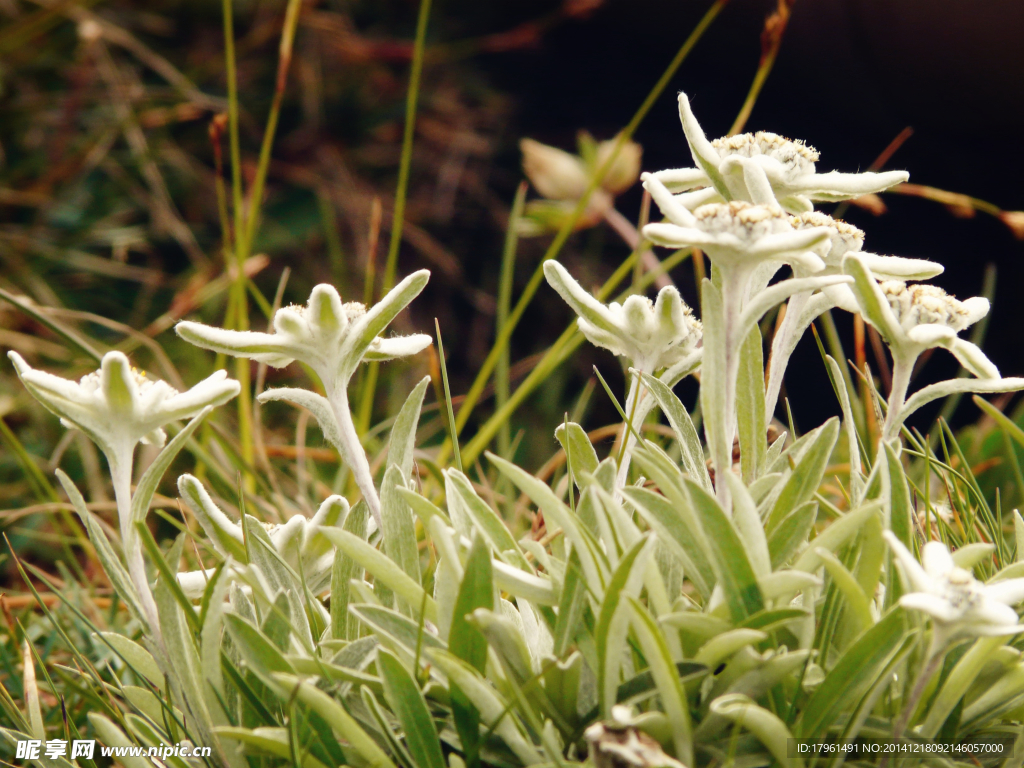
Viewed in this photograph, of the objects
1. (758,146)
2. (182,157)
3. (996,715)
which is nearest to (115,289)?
(182,157)

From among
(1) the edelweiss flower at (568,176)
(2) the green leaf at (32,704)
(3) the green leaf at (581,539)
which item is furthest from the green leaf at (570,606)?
(1) the edelweiss flower at (568,176)

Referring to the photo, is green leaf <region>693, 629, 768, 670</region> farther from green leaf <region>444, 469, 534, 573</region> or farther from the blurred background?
the blurred background

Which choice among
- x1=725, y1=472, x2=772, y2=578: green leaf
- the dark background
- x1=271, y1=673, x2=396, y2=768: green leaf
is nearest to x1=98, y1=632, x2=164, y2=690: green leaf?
x1=271, y1=673, x2=396, y2=768: green leaf

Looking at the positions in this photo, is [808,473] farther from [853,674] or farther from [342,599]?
[342,599]

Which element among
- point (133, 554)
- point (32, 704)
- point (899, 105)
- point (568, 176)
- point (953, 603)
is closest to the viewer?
point (953, 603)

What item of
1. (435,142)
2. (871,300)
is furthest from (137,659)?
(435,142)

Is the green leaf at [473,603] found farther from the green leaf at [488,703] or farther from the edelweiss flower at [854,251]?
the edelweiss flower at [854,251]

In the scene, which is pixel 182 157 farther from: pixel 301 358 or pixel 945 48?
pixel 301 358
